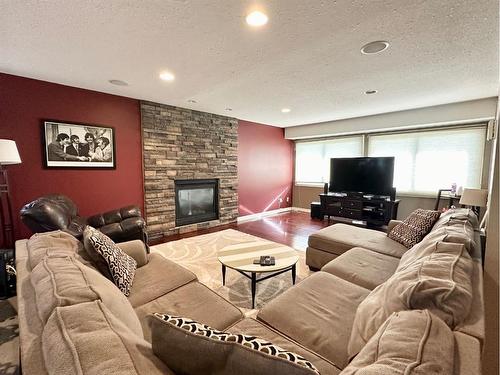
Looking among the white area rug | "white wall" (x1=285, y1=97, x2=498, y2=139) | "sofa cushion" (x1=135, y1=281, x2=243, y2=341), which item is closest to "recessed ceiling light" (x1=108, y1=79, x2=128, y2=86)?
the white area rug

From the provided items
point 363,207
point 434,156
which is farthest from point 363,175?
point 434,156

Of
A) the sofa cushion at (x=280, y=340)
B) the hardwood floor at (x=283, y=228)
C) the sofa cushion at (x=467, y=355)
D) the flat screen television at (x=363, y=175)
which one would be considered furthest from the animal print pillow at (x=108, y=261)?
the flat screen television at (x=363, y=175)

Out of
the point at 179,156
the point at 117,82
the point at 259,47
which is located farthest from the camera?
the point at 179,156

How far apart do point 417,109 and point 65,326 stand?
17.6 feet

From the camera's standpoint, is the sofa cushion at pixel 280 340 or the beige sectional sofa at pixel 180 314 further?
the sofa cushion at pixel 280 340

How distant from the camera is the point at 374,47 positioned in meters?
2.12

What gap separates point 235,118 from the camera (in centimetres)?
524

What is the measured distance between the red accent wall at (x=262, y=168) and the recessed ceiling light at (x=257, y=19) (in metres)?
3.66

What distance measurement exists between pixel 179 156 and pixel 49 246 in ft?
10.4

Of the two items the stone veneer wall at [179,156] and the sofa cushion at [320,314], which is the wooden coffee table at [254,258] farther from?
the stone veneer wall at [179,156]

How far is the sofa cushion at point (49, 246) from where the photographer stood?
1.22 meters

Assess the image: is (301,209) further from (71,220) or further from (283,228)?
(71,220)

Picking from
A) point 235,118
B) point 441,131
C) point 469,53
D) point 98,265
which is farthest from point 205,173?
point 441,131

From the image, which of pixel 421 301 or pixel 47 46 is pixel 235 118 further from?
pixel 421 301
